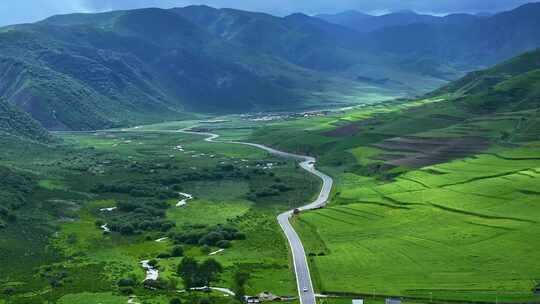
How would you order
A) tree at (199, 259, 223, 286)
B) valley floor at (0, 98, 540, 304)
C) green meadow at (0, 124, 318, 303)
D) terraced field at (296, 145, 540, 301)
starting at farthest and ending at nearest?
green meadow at (0, 124, 318, 303) < tree at (199, 259, 223, 286) < valley floor at (0, 98, 540, 304) < terraced field at (296, 145, 540, 301)

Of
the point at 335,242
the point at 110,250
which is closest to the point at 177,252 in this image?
the point at 110,250

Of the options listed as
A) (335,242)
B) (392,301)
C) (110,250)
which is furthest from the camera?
(110,250)

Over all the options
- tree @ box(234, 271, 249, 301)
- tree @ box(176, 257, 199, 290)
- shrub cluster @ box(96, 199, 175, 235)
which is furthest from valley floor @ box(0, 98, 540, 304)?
tree @ box(176, 257, 199, 290)

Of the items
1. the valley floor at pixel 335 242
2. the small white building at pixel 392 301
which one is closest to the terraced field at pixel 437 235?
the valley floor at pixel 335 242

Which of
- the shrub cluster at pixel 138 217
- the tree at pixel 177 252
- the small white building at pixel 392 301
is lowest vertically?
the shrub cluster at pixel 138 217

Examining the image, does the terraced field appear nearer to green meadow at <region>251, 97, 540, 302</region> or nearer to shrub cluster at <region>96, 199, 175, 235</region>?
green meadow at <region>251, 97, 540, 302</region>

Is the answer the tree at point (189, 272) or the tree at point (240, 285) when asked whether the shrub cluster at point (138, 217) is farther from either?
the tree at point (240, 285)

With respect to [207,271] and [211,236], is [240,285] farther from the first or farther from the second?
[211,236]

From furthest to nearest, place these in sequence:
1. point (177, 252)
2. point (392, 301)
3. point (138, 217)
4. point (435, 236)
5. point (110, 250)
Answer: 1. point (138, 217)
2. point (110, 250)
3. point (177, 252)
4. point (435, 236)
5. point (392, 301)

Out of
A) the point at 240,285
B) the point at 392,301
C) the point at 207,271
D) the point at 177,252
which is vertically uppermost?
the point at 207,271

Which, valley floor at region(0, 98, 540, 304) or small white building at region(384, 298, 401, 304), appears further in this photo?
valley floor at region(0, 98, 540, 304)

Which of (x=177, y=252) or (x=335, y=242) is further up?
(x=335, y=242)

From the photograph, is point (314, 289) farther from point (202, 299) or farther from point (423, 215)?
point (423, 215)
